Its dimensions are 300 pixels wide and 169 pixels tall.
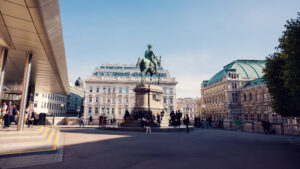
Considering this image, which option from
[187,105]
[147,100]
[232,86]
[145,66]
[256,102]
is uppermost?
[232,86]

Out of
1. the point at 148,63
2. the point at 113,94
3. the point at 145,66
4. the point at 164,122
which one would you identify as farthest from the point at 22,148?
the point at 113,94

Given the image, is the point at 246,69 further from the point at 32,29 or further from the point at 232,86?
the point at 32,29

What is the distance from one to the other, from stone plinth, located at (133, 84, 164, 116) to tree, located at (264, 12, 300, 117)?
10994 mm

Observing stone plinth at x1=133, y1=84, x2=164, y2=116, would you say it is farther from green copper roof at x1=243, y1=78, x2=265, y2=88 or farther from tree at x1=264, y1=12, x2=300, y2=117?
green copper roof at x1=243, y1=78, x2=265, y2=88

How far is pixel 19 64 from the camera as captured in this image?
16.4 metres

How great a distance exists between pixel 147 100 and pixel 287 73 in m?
12.5

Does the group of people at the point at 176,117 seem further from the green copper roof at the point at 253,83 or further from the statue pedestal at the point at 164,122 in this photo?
the green copper roof at the point at 253,83

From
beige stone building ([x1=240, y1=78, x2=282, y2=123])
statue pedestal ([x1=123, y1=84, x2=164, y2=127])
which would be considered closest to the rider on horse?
statue pedestal ([x1=123, y1=84, x2=164, y2=127])

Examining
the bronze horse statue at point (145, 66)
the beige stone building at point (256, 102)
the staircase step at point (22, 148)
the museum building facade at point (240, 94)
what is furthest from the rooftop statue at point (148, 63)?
the beige stone building at point (256, 102)

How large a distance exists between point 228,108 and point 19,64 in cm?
5710

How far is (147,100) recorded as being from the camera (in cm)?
1969

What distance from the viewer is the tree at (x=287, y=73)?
452 inches

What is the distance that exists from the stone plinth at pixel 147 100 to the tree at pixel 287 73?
36.1 feet

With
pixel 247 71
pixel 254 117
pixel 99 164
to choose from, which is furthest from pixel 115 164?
pixel 247 71
